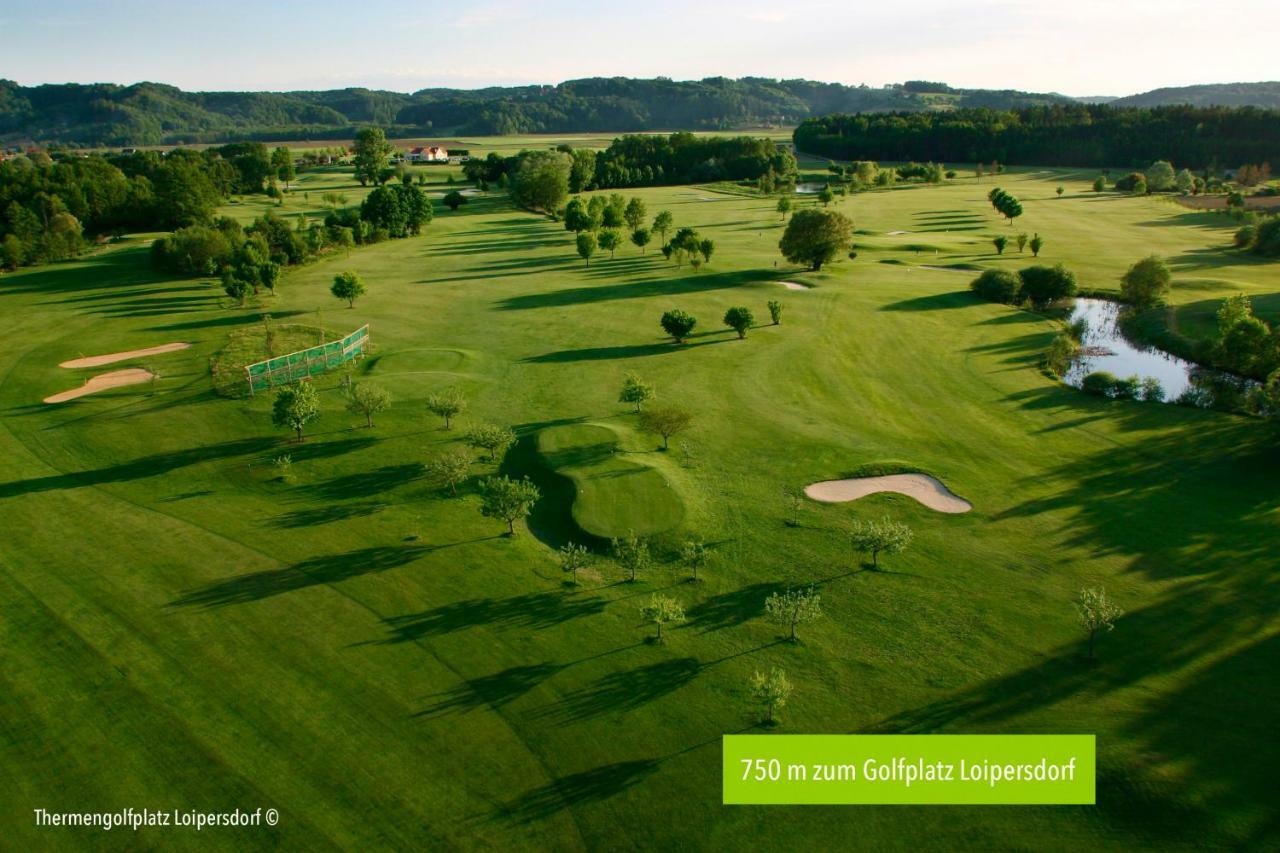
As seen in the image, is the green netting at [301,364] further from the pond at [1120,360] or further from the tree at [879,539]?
the pond at [1120,360]

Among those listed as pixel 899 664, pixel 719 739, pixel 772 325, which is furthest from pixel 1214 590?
pixel 772 325

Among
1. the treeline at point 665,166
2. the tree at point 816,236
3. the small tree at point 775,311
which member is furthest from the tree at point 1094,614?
the treeline at point 665,166

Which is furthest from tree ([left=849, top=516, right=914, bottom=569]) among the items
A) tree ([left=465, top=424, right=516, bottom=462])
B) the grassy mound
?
tree ([left=465, top=424, right=516, bottom=462])

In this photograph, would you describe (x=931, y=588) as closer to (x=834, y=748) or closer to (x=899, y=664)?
(x=899, y=664)

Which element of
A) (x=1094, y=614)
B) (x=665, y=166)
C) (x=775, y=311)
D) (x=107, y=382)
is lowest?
(x=1094, y=614)

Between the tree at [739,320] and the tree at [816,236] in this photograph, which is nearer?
the tree at [739,320]

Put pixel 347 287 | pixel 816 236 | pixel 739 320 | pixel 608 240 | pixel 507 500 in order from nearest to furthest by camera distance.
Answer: pixel 507 500
pixel 739 320
pixel 347 287
pixel 816 236
pixel 608 240

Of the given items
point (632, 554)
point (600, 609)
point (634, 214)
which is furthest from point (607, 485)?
point (634, 214)

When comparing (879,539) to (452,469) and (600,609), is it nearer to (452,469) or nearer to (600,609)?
(600,609)
